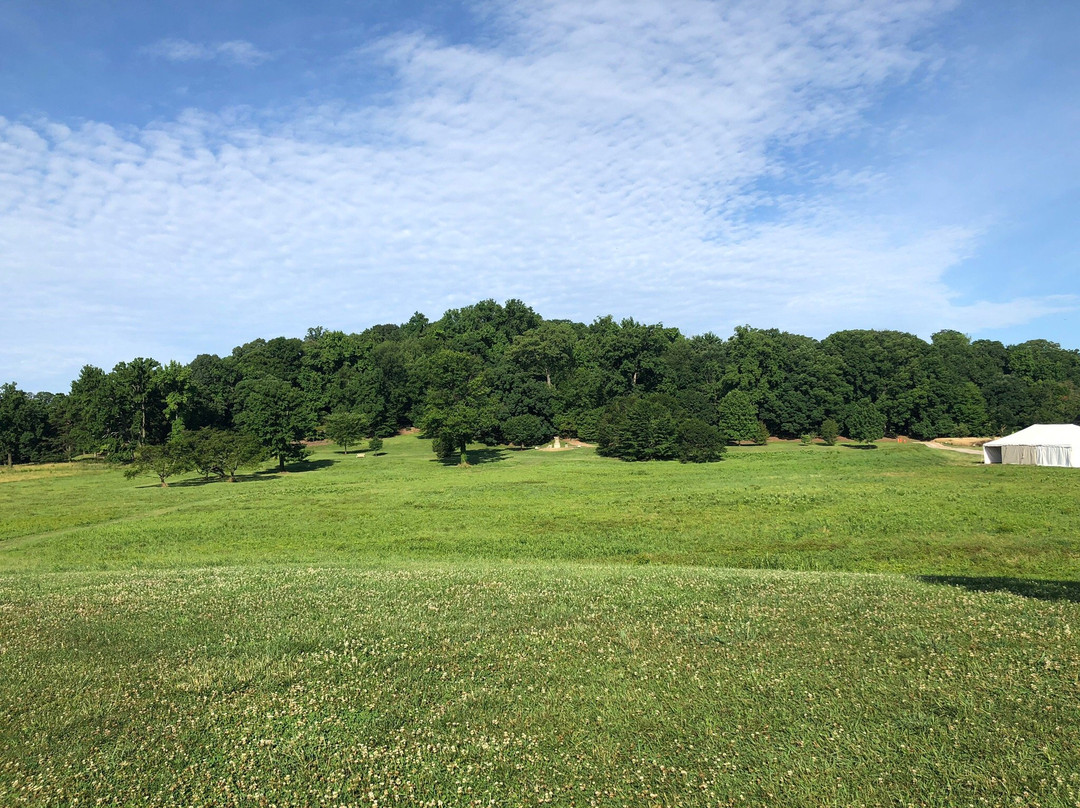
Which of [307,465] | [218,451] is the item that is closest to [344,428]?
[307,465]

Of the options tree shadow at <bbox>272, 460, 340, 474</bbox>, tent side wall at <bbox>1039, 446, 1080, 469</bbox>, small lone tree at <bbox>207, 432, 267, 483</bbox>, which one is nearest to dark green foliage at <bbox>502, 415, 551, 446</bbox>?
tree shadow at <bbox>272, 460, 340, 474</bbox>

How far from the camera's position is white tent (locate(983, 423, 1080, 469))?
213 feet

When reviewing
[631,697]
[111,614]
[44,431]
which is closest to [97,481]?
[44,431]

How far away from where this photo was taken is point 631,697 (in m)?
8.13

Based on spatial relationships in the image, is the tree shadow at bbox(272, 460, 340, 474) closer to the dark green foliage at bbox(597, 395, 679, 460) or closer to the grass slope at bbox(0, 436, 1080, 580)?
the grass slope at bbox(0, 436, 1080, 580)

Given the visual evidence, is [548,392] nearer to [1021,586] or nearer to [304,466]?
[304,466]

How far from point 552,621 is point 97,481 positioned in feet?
238

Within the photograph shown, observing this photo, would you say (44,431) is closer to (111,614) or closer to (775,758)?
(111,614)

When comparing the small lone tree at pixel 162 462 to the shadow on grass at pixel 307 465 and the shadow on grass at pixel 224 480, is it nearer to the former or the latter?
the shadow on grass at pixel 224 480

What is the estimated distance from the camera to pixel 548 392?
101m

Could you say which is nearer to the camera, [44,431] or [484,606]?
[484,606]

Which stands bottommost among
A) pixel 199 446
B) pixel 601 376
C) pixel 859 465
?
pixel 859 465

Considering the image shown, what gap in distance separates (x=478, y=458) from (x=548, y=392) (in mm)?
22101

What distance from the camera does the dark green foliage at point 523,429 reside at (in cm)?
9519
